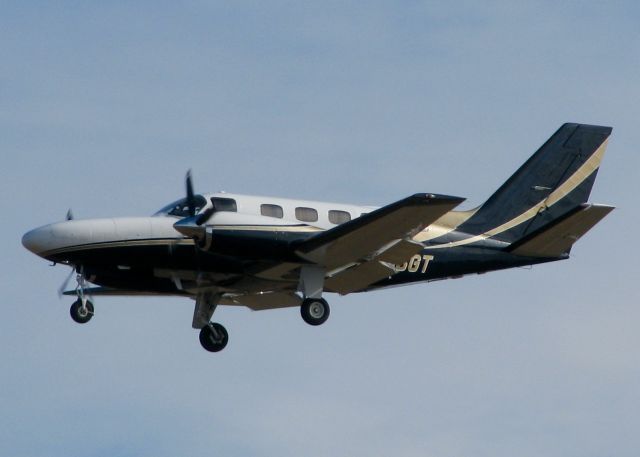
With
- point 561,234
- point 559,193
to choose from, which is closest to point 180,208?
point 561,234

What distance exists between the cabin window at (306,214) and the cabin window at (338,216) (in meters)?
0.44

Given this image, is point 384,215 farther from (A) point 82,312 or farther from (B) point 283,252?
(A) point 82,312

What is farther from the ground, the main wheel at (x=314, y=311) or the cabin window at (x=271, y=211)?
the cabin window at (x=271, y=211)

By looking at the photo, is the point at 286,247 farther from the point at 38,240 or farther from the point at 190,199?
the point at 38,240

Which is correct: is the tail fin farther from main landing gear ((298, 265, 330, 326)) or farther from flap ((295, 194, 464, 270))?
main landing gear ((298, 265, 330, 326))

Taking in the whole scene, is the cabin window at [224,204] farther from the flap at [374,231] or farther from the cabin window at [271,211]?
the flap at [374,231]

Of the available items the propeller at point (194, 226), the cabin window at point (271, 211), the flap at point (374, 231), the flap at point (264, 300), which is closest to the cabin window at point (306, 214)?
the cabin window at point (271, 211)

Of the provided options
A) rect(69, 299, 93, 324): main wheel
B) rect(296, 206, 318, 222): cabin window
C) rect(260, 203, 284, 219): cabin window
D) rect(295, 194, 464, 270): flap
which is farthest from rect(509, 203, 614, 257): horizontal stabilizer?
rect(69, 299, 93, 324): main wheel

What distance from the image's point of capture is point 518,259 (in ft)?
113

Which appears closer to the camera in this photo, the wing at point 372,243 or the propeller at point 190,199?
the wing at point 372,243

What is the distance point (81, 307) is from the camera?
32.3m

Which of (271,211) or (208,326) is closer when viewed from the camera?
(271,211)

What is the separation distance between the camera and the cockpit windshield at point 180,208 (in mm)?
32031

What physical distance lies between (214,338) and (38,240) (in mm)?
5194
